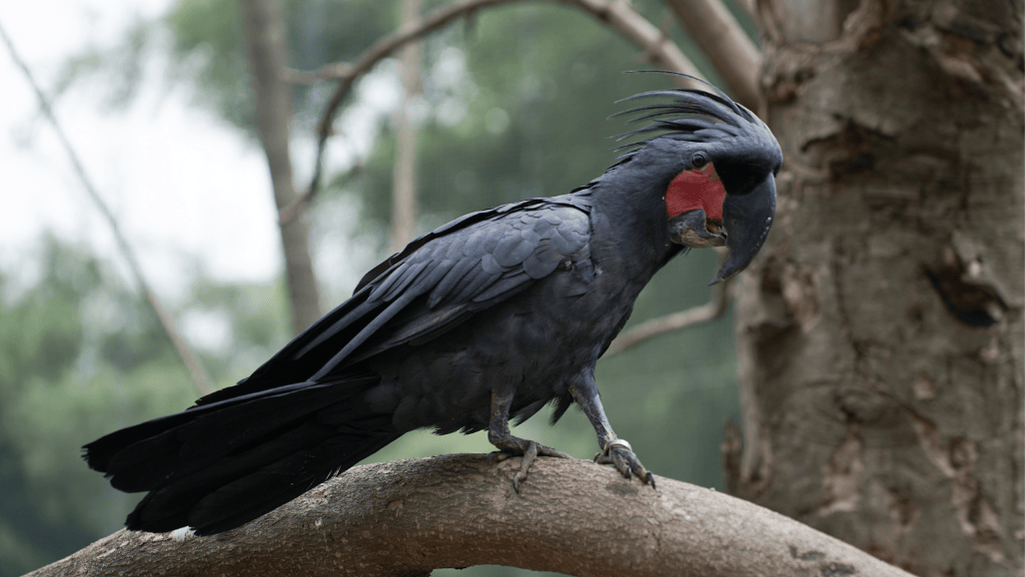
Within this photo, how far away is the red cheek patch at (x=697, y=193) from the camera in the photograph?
1218 millimetres

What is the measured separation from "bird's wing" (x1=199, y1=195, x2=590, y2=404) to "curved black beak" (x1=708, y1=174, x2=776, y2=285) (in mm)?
235

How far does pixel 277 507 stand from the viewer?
1230mm

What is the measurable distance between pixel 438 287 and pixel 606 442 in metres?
0.39

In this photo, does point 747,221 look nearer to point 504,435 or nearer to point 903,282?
point 504,435

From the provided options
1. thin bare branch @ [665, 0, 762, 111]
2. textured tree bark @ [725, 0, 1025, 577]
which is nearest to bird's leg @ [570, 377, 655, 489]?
textured tree bark @ [725, 0, 1025, 577]

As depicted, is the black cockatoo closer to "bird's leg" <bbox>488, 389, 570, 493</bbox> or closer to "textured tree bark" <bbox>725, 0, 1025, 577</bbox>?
"bird's leg" <bbox>488, 389, 570, 493</bbox>

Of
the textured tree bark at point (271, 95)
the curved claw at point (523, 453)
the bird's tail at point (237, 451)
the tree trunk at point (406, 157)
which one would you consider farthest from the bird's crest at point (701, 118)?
the textured tree bark at point (271, 95)

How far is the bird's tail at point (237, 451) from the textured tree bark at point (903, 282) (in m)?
1.06

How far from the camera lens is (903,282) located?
183 cm

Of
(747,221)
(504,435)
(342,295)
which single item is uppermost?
(747,221)

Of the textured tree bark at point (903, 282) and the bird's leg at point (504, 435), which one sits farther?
the textured tree bark at point (903, 282)

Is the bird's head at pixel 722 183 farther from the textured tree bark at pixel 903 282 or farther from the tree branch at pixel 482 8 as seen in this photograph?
the tree branch at pixel 482 8

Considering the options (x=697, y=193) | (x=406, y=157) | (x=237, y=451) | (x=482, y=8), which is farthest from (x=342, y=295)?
(x=697, y=193)

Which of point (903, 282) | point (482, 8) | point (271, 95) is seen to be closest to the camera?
point (903, 282)
